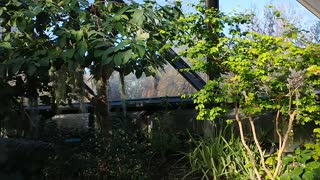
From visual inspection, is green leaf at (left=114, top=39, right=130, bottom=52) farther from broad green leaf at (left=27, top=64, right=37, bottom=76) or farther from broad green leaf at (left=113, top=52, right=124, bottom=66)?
broad green leaf at (left=27, top=64, right=37, bottom=76)

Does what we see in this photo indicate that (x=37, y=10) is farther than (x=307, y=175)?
No

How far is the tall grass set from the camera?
5.44 metres

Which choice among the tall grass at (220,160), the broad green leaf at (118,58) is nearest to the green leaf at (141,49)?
the broad green leaf at (118,58)

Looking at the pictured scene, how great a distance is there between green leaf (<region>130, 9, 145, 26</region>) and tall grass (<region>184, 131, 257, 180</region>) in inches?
81.9

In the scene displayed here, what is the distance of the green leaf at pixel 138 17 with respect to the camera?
4316mm

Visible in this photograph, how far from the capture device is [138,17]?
4324 millimetres

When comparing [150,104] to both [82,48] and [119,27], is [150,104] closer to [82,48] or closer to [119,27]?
[119,27]

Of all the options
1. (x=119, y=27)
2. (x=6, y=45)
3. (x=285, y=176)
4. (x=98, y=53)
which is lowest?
(x=285, y=176)

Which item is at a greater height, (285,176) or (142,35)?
(142,35)

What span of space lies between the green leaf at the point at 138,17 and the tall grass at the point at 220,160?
6.83ft

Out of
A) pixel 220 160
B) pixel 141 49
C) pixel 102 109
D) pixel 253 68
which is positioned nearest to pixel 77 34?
pixel 141 49

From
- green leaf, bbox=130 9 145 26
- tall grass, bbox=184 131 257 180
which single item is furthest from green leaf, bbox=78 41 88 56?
tall grass, bbox=184 131 257 180

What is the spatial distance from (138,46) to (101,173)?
2573mm

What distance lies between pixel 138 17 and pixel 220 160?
87.0 inches
